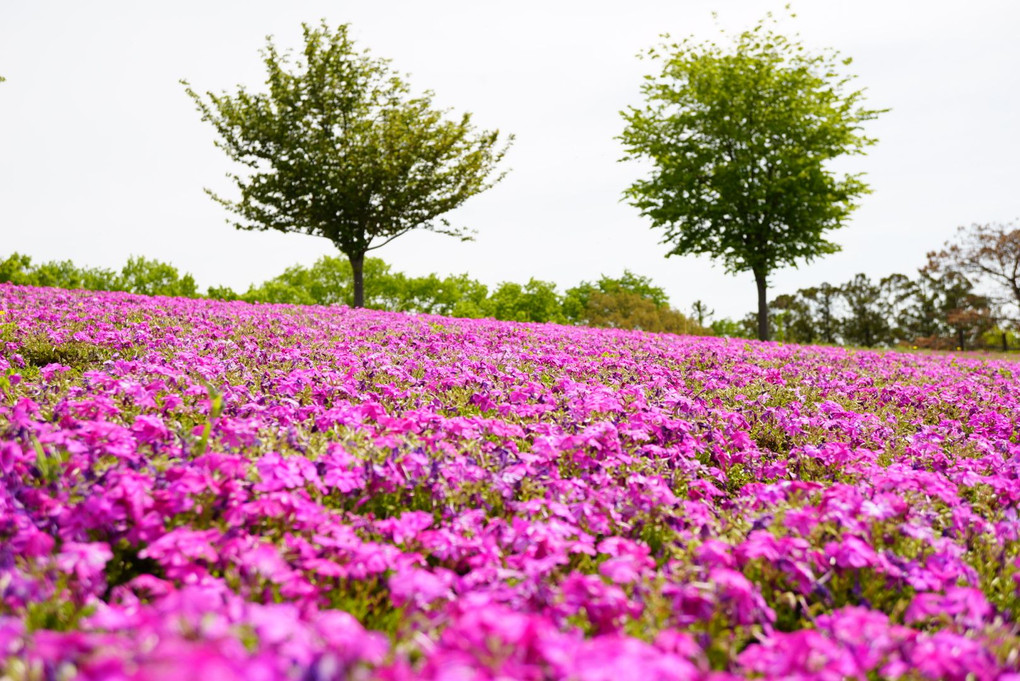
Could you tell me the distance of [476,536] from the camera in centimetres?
333

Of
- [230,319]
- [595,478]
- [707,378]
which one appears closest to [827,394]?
[707,378]

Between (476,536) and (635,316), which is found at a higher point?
(635,316)

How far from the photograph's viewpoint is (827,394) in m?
8.27

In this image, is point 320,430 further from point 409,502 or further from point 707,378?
point 707,378

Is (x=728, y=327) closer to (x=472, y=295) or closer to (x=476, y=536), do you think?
(x=472, y=295)

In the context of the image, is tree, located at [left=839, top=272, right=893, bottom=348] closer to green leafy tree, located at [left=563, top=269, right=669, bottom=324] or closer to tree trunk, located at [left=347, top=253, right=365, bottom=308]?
green leafy tree, located at [left=563, top=269, right=669, bottom=324]

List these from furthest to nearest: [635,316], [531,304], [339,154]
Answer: [531,304], [635,316], [339,154]

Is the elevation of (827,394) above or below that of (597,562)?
above

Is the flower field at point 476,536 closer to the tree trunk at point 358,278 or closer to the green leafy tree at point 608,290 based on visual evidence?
the tree trunk at point 358,278

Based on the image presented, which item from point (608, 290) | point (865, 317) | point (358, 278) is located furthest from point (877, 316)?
point (358, 278)

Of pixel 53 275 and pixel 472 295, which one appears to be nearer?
pixel 53 275

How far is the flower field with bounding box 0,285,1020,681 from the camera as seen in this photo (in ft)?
6.08

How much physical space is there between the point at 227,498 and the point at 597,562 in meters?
1.93

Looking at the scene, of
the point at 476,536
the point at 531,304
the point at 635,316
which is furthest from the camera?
the point at 531,304
